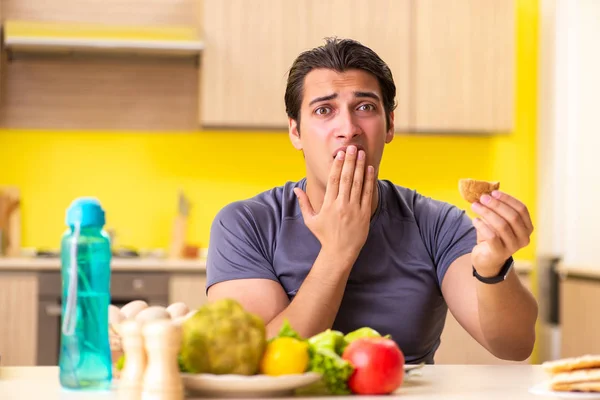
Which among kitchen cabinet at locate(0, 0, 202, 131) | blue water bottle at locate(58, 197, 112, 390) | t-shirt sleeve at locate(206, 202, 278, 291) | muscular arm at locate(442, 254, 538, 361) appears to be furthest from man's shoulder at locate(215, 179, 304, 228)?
kitchen cabinet at locate(0, 0, 202, 131)

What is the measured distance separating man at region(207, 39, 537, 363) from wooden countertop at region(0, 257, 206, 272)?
1.84 m

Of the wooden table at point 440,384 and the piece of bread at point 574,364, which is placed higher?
the piece of bread at point 574,364

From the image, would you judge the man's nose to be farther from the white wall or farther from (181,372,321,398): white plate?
the white wall

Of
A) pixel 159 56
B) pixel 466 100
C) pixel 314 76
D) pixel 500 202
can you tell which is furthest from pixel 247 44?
pixel 500 202

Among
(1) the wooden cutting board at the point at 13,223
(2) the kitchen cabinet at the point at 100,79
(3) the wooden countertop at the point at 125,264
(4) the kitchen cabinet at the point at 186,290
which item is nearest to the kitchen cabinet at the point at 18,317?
(3) the wooden countertop at the point at 125,264

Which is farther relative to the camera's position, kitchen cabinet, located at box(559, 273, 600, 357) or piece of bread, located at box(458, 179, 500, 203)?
kitchen cabinet, located at box(559, 273, 600, 357)

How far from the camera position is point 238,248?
6.49 feet

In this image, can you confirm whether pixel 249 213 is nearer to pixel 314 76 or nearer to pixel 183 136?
pixel 314 76

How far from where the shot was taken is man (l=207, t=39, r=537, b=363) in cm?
184

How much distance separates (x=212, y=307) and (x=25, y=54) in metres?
3.49

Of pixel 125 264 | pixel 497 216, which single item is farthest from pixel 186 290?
pixel 497 216

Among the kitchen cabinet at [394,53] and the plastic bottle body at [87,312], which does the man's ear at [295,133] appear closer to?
the plastic bottle body at [87,312]

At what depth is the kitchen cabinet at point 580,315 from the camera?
3844 millimetres

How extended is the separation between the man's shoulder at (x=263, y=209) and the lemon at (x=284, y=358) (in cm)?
80
